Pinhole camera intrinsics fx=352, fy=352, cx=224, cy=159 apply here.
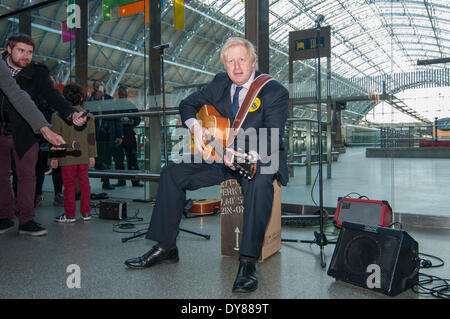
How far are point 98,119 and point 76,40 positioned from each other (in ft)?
4.19

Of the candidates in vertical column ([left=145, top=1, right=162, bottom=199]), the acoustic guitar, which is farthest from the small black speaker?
vertical column ([left=145, top=1, right=162, bottom=199])

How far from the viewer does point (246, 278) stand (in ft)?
5.59

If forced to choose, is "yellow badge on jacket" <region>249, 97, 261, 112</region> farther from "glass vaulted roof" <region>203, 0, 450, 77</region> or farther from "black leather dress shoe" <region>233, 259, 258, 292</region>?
"glass vaulted roof" <region>203, 0, 450, 77</region>

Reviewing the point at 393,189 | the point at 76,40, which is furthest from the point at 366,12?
the point at 76,40

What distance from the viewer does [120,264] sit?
2.07m

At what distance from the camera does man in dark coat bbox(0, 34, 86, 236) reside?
8.76 ft

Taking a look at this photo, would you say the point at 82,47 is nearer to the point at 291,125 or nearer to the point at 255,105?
the point at 291,125

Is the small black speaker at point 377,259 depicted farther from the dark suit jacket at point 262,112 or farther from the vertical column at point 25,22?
the vertical column at point 25,22

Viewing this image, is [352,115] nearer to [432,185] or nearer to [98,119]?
[432,185]

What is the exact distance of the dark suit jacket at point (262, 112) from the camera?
1.91 m

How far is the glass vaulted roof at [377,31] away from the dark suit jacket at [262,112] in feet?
4.72

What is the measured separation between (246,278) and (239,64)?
3.86ft

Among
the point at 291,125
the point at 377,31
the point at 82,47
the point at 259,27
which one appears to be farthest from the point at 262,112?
the point at 82,47

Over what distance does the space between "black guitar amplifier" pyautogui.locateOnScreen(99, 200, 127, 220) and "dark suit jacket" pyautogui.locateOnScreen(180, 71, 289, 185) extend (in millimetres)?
1567
